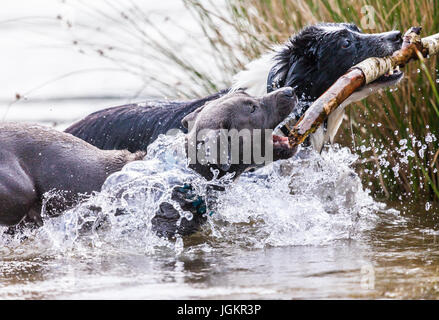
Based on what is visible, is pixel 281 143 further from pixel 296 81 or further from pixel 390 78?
pixel 390 78

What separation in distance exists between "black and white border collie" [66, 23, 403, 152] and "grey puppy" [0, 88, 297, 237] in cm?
41

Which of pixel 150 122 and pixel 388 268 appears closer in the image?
pixel 388 268

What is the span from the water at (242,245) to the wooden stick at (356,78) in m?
0.56

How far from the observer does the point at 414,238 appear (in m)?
4.85

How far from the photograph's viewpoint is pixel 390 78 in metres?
5.46

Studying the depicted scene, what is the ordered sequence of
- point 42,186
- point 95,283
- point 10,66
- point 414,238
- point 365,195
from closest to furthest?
point 95,283, point 414,238, point 42,186, point 365,195, point 10,66

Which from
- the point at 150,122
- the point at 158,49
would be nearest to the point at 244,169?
the point at 150,122

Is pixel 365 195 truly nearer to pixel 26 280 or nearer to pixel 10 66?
pixel 26 280

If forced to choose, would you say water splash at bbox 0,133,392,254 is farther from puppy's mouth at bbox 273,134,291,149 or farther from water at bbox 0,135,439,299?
puppy's mouth at bbox 273,134,291,149

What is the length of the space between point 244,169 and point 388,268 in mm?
1513

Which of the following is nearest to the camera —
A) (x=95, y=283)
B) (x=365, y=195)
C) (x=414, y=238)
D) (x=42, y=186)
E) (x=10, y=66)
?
(x=95, y=283)

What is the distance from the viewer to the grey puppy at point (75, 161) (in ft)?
16.7

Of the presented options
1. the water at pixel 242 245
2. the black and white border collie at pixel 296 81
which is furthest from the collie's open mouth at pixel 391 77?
the water at pixel 242 245

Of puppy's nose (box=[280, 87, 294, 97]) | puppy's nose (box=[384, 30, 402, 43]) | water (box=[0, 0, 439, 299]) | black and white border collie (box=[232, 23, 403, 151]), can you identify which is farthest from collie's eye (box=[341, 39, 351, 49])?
water (box=[0, 0, 439, 299])
